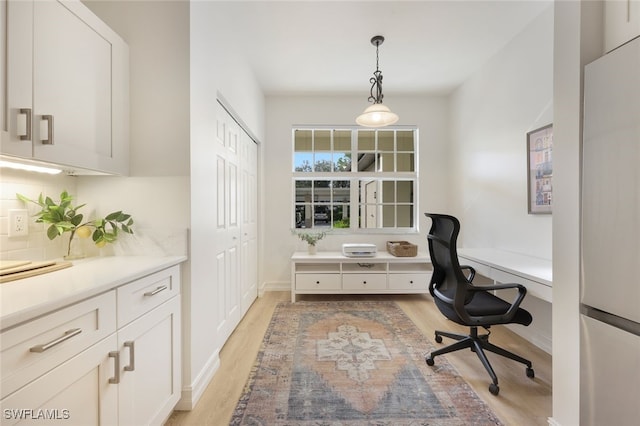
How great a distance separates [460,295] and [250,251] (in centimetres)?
229

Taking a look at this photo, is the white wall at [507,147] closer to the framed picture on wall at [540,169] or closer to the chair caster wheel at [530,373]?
the framed picture on wall at [540,169]

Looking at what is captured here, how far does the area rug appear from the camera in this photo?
1.54 metres

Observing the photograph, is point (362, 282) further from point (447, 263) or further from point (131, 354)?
point (131, 354)

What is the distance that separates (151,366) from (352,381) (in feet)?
4.00

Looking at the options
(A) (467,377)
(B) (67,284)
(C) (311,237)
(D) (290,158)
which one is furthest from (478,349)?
(D) (290,158)

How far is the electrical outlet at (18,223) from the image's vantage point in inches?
49.0

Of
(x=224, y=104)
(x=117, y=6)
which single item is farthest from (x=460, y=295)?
(x=117, y=6)

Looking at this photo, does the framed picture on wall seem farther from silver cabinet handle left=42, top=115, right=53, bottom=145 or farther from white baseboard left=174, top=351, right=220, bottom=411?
silver cabinet handle left=42, top=115, right=53, bottom=145

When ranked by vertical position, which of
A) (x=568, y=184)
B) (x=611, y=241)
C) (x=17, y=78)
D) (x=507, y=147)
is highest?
(x=507, y=147)

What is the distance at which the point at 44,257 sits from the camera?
55.2 inches

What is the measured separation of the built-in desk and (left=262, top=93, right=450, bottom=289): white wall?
4.53ft

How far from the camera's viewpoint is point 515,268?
201cm

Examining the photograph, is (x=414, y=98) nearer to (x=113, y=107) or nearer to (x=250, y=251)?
(x=250, y=251)

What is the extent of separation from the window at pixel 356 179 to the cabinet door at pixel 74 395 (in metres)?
3.10
